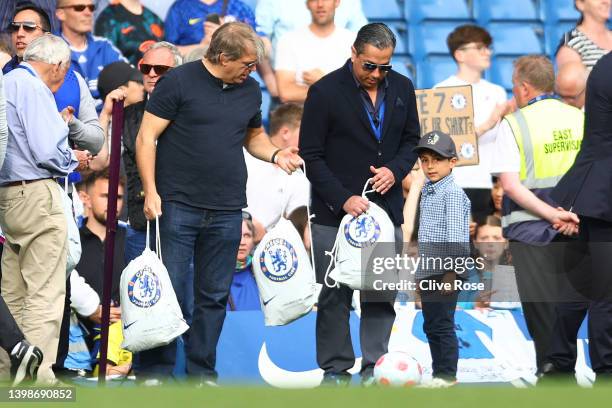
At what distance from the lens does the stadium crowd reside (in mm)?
7289

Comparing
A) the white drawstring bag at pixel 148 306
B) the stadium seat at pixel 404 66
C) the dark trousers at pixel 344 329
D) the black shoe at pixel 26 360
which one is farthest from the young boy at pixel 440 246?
the stadium seat at pixel 404 66

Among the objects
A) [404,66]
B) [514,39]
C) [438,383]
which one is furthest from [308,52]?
[438,383]

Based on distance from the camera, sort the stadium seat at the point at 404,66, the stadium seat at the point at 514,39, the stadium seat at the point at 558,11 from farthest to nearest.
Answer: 1. the stadium seat at the point at 558,11
2. the stadium seat at the point at 514,39
3. the stadium seat at the point at 404,66

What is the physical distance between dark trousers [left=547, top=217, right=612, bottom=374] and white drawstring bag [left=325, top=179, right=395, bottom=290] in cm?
110

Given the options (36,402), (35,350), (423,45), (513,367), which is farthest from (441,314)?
(423,45)

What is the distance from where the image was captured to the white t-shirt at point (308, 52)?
10.6 metres

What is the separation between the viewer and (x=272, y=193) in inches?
386

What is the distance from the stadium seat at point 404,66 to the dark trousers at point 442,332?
452cm

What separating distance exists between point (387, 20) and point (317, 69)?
1945 millimetres

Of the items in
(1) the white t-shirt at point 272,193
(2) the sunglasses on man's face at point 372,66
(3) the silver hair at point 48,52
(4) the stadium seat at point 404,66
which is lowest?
(1) the white t-shirt at point 272,193

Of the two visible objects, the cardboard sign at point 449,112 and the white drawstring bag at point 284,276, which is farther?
the cardboard sign at point 449,112

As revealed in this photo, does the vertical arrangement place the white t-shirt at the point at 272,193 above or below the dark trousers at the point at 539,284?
above

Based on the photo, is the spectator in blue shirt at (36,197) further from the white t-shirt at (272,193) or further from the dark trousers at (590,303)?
the dark trousers at (590,303)

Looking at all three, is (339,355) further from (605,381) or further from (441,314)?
(605,381)
